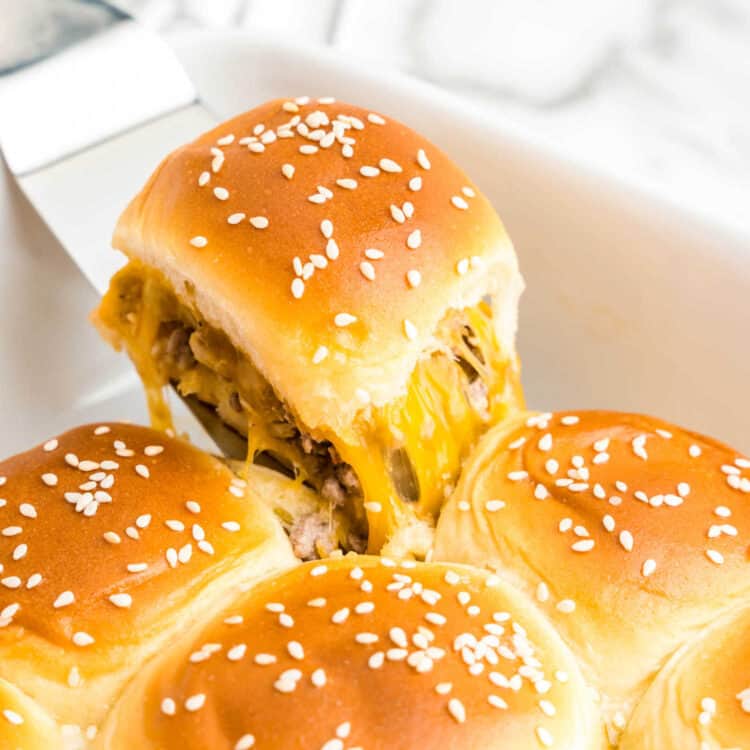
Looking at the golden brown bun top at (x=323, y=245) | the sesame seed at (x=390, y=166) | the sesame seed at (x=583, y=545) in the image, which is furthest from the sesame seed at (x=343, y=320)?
the sesame seed at (x=583, y=545)

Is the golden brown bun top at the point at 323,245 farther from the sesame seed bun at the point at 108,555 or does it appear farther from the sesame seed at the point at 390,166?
the sesame seed bun at the point at 108,555

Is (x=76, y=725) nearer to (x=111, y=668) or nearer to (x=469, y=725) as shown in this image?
(x=111, y=668)

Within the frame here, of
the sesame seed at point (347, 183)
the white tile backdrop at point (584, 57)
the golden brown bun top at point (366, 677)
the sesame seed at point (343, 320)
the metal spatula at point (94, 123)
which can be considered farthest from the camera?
the white tile backdrop at point (584, 57)

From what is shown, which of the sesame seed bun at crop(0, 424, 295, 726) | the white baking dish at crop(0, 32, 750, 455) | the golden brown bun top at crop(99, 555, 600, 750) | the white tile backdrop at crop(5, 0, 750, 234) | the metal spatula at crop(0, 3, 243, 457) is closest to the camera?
the golden brown bun top at crop(99, 555, 600, 750)

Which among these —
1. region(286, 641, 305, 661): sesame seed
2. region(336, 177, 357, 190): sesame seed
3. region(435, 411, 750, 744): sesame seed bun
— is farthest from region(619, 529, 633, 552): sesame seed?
region(336, 177, 357, 190): sesame seed

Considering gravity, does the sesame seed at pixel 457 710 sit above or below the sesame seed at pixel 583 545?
below

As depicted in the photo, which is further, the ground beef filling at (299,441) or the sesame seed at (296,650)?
the ground beef filling at (299,441)

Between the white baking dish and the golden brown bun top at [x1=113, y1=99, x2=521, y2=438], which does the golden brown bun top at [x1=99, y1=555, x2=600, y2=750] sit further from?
the white baking dish
